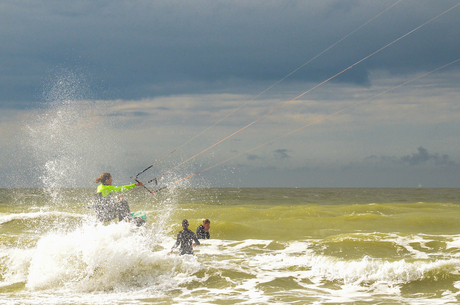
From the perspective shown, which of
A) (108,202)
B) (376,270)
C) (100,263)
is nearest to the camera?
(100,263)

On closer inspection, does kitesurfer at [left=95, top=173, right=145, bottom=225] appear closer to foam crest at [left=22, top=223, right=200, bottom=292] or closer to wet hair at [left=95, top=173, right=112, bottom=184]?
wet hair at [left=95, top=173, right=112, bottom=184]

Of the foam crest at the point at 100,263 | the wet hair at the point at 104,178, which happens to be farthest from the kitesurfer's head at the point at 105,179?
the foam crest at the point at 100,263

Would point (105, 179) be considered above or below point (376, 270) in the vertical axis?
above

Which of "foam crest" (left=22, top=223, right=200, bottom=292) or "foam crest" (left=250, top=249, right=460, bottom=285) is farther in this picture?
"foam crest" (left=250, top=249, right=460, bottom=285)

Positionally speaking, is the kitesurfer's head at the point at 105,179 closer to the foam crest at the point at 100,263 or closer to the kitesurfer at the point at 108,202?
the kitesurfer at the point at 108,202

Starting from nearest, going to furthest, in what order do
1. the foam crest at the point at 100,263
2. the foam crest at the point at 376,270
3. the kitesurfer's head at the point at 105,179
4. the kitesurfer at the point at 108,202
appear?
the foam crest at the point at 100,263 < the foam crest at the point at 376,270 < the kitesurfer at the point at 108,202 < the kitesurfer's head at the point at 105,179

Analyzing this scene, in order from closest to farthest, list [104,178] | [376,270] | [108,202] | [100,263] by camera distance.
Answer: [100,263], [376,270], [104,178], [108,202]

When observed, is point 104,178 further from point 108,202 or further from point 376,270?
point 376,270

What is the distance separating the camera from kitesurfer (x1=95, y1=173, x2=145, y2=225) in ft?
36.0

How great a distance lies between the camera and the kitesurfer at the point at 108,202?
11.0 metres

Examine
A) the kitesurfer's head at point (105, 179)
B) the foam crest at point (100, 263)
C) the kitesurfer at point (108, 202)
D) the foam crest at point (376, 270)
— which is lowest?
the foam crest at point (376, 270)

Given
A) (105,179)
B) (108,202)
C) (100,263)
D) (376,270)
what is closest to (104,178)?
(105,179)

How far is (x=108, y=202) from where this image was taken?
36.8ft

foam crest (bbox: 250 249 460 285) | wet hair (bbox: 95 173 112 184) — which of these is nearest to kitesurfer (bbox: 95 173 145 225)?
wet hair (bbox: 95 173 112 184)
